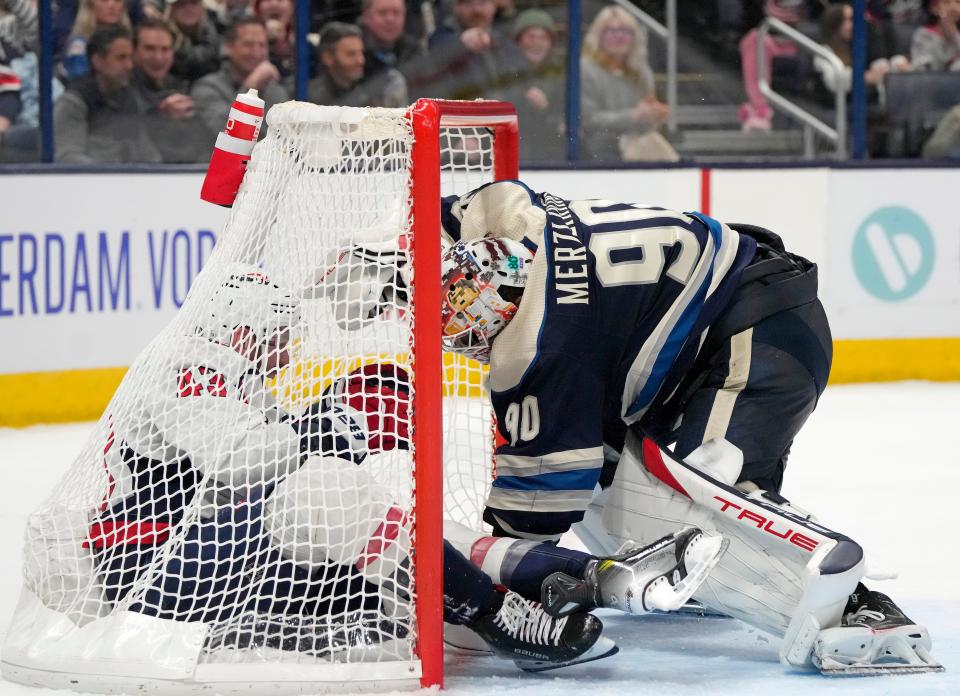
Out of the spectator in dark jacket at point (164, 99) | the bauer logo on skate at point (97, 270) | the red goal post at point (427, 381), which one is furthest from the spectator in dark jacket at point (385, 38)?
the red goal post at point (427, 381)

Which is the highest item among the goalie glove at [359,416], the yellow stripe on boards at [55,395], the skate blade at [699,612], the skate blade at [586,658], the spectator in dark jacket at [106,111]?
the spectator in dark jacket at [106,111]

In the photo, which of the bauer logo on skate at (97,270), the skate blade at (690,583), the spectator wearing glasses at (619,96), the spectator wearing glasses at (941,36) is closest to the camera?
the skate blade at (690,583)

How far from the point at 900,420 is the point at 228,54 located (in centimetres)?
252

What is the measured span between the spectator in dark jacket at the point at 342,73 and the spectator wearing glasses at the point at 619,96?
2.60 ft

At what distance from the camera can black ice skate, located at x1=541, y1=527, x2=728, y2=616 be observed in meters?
2.16

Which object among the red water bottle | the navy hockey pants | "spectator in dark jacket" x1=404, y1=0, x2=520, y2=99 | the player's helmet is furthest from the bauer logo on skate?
the navy hockey pants

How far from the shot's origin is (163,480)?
7.55ft

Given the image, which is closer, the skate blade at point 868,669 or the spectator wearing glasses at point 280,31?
the skate blade at point 868,669

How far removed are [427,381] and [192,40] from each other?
10.4 feet

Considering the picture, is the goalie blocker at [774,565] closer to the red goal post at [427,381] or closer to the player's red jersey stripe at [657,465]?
the player's red jersey stripe at [657,465]

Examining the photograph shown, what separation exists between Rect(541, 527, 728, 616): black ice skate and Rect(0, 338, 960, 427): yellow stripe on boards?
1.61ft

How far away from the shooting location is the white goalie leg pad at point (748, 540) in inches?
90.0

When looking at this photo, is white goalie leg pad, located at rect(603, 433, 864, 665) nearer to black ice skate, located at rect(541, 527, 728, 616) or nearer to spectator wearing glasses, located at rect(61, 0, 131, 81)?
black ice skate, located at rect(541, 527, 728, 616)

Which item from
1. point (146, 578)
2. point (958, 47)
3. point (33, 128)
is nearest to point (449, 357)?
point (33, 128)
